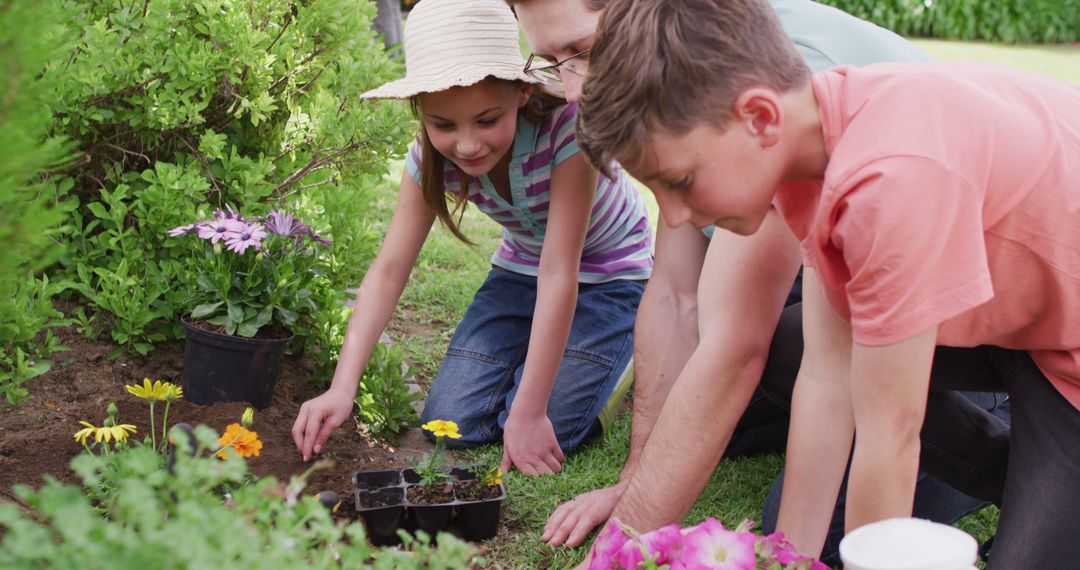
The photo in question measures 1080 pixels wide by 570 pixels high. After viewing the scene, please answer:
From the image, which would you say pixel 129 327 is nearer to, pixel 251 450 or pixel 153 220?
pixel 153 220

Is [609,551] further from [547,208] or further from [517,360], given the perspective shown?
[517,360]

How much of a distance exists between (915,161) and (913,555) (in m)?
0.57

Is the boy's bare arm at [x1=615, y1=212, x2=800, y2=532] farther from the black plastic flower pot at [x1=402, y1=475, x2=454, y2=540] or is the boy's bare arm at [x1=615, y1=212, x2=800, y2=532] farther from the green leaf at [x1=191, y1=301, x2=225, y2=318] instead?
the green leaf at [x1=191, y1=301, x2=225, y2=318]

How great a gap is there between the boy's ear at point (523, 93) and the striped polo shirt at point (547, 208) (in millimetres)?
64

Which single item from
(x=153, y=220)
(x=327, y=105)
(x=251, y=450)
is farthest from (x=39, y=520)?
(x=327, y=105)

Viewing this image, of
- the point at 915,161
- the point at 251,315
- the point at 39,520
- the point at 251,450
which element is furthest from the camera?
the point at 251,315

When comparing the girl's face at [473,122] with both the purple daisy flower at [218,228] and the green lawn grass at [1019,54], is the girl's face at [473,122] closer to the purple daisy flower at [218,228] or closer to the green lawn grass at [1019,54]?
the purple daisy flower at [218,228]

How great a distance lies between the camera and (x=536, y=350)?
2955 mm

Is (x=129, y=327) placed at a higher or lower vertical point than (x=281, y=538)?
lower

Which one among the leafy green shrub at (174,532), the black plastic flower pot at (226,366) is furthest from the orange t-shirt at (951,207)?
the black plastic flower pot at (226,366)

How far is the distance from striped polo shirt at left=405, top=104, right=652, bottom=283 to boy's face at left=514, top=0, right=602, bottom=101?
0.41 m

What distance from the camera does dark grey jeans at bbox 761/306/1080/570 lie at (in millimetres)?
1912

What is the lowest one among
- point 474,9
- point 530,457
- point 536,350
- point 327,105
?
point 530,457

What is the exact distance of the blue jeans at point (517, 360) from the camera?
3.24 m
